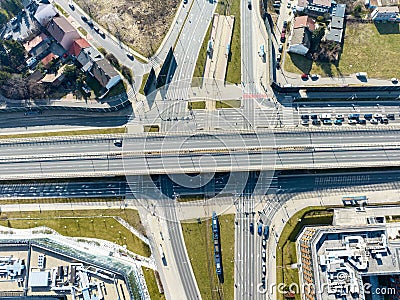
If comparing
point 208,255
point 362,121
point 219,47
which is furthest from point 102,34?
point 362,121

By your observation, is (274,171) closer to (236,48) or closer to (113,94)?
(236,48)

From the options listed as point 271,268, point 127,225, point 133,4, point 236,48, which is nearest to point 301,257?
point 271,268

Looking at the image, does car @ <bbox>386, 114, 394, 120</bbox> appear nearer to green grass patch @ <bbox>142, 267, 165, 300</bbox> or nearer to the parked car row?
the parked car row

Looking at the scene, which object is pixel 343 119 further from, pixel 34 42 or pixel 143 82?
pixel 34 42

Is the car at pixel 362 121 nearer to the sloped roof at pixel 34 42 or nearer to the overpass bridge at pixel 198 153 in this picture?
the overpass bridge at pixel 198 153

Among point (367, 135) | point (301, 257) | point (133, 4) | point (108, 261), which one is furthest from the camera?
point (133, 4)
